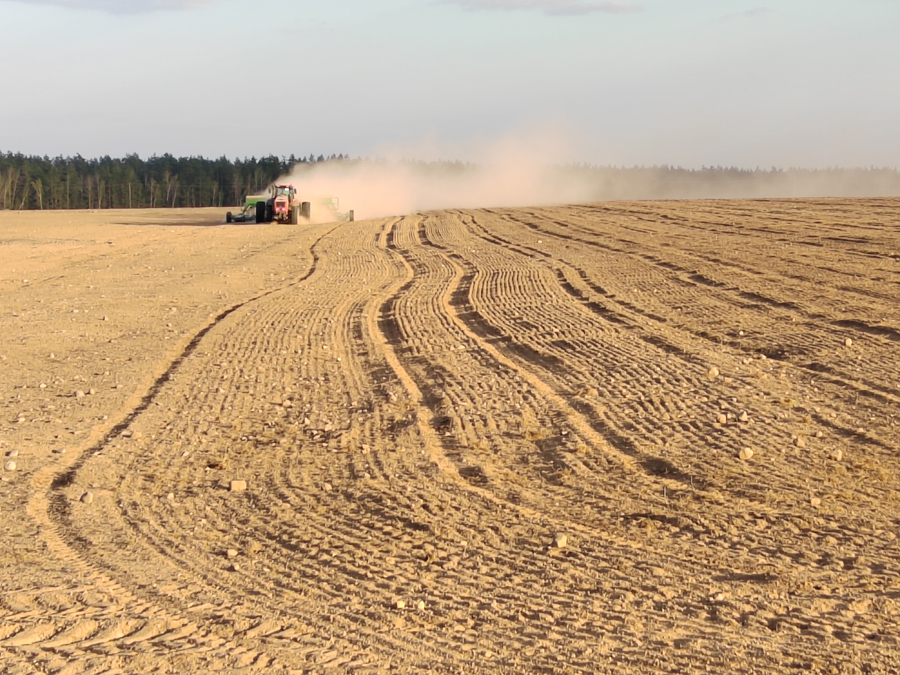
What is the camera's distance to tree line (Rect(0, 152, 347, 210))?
104000 millimetres

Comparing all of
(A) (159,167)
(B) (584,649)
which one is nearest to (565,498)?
(B) (584,649)

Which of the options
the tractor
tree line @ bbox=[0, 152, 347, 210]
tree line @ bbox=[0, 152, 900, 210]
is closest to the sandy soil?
the tractor

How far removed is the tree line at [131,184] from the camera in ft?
341

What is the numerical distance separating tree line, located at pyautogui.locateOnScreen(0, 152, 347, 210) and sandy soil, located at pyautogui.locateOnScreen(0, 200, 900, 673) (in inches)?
3420

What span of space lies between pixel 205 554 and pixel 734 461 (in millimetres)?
4098

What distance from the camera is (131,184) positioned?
108 m

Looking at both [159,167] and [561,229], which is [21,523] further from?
[159,167]

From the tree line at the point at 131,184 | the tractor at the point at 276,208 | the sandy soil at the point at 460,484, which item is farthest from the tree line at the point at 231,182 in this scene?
the sandy soil at the point at 460,484

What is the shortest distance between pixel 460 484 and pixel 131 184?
10895 centimetres

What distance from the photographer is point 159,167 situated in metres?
126

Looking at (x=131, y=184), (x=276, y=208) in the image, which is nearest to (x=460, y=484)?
(x=276, y=208)

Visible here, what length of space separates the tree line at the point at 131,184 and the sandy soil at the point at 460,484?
86.9 m

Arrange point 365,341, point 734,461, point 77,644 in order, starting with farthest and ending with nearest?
point 365,341
point 734,461
point 77,644

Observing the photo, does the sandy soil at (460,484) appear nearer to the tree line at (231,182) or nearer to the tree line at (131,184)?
the tree line at (231,182)
